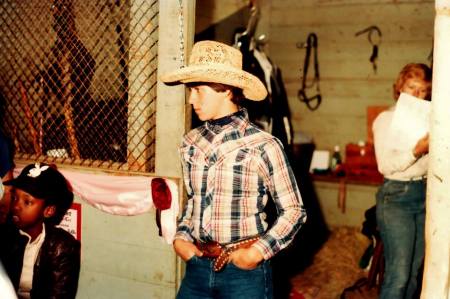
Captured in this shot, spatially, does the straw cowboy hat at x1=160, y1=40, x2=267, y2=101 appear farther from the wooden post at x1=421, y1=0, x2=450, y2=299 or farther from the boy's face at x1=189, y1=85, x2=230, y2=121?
the wooden post at x1=421, y1=0, x2=450, y2=299

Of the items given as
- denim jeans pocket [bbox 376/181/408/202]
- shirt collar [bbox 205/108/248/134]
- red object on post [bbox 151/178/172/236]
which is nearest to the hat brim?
shirt collar [bbox 205/108/248/134]

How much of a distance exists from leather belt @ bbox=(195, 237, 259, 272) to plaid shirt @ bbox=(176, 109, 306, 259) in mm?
29

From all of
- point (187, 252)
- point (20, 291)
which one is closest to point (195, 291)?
point (187, 252)

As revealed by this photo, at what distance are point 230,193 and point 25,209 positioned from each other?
1.92 metres

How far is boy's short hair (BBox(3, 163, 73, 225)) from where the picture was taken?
3807mm

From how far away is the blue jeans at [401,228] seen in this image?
147 inches

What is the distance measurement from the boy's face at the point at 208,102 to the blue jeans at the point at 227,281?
0.84 meters

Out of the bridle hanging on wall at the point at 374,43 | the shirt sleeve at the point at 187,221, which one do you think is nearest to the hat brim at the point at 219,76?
the shirt sleeve at the point at 187,221

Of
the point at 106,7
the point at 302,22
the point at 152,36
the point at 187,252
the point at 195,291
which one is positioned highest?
the point at 302,22

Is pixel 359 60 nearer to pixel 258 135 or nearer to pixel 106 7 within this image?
pixel 106 7

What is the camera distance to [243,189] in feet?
9.20

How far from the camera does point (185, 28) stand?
3586 mm

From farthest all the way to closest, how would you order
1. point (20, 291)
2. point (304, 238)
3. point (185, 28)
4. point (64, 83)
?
point (304, 238), point (64, 83), point (20, 291), point (185, 28)

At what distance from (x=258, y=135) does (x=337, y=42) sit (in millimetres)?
4923
